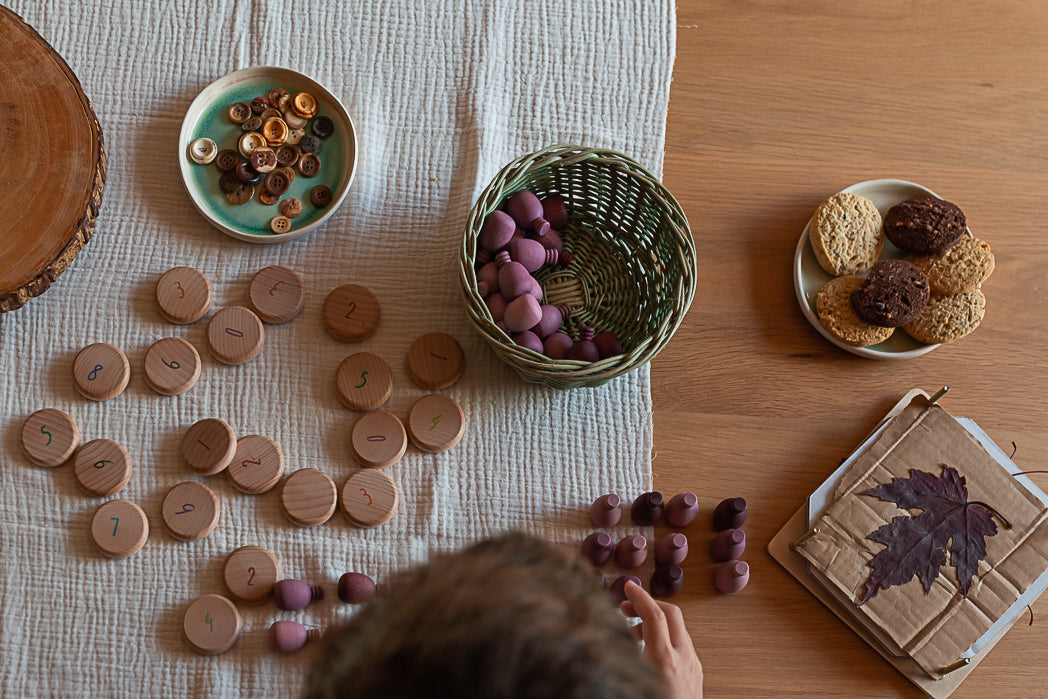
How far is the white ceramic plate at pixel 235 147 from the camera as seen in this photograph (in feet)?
3.07

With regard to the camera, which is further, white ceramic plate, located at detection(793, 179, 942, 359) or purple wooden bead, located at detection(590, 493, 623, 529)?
white ceramic plate, located at detection(793, 179, 942, 359)

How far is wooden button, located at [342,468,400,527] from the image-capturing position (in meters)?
0.87

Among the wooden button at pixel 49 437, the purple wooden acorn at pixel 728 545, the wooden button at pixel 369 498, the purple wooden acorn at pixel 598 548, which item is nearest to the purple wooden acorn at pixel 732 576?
the purple wooden acorn at pixel 728 545

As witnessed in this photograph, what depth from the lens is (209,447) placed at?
864 millimetres

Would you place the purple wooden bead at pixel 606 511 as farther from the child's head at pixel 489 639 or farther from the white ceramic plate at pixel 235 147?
the white ceramic plate at pixel 235 147

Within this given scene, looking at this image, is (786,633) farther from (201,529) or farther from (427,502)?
(201,529)

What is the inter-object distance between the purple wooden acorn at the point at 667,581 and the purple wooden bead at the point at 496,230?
403 millimetres

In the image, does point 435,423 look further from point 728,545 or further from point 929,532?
point 929,532

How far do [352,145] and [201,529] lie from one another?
477mm

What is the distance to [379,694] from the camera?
1.40 ft

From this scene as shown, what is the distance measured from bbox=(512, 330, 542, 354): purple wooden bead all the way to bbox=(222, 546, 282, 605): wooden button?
0.35 metres

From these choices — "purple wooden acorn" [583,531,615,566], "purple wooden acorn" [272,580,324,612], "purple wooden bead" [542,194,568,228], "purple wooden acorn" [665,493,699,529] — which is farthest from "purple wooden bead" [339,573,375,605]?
"purple wooden bead" [542,194,568,228]

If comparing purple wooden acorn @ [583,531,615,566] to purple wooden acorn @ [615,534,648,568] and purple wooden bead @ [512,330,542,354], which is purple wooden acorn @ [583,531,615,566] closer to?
purple wooden acorn @ [615,534,648,568]

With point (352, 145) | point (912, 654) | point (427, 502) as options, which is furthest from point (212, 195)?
point (912, 654)
